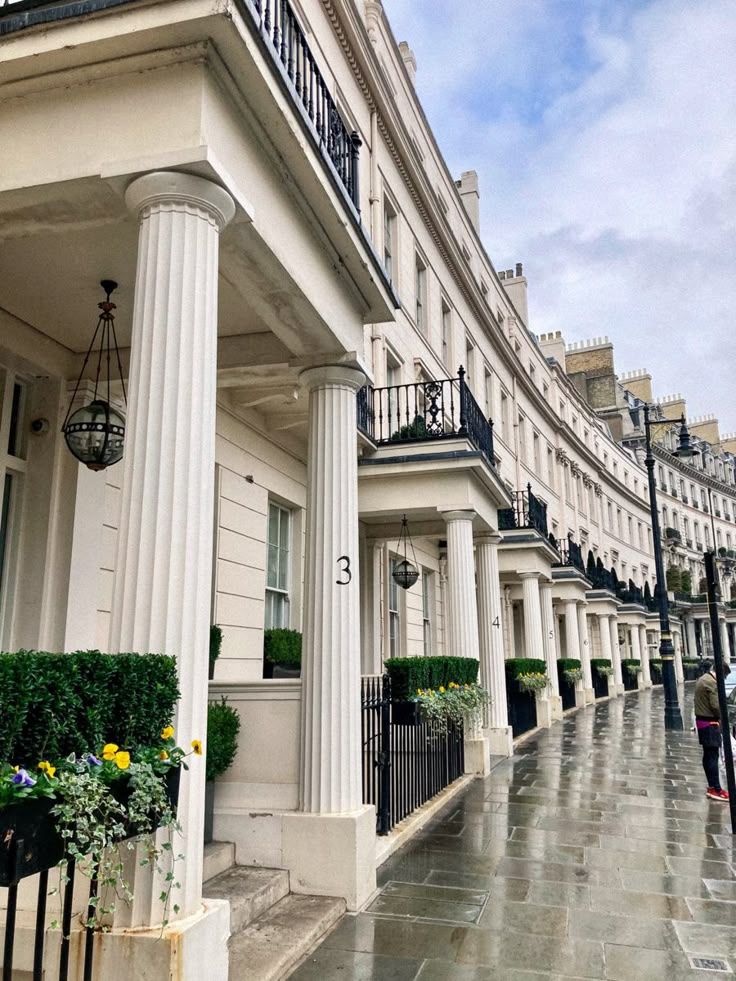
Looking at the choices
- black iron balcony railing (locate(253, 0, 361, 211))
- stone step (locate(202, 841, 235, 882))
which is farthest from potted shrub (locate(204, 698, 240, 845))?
black iron balcony railing (locate(253, 0, 361, 211))

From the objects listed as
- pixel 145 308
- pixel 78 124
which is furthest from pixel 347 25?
pixel 145 308

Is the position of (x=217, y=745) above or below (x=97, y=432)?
below

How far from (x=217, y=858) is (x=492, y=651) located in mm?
8905

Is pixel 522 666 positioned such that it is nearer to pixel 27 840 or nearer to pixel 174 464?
pixel 174 464

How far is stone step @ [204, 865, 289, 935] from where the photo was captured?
14.8 ft

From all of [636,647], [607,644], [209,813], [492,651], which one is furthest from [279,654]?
[636,647]

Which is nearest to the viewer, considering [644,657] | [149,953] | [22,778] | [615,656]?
[22,778]

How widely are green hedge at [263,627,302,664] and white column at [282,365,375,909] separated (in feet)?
12.3

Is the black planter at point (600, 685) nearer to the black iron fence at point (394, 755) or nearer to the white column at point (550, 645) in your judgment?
the white column at point (550, 645)

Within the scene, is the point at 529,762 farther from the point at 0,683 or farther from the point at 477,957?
the point at 0,683

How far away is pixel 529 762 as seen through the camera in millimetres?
12430

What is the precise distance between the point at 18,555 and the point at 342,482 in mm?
2720

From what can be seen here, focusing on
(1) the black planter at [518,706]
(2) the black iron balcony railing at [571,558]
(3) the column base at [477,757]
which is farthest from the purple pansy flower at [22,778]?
(2) the black iron balcony railing at [571,558]

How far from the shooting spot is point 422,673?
27.1 ft
